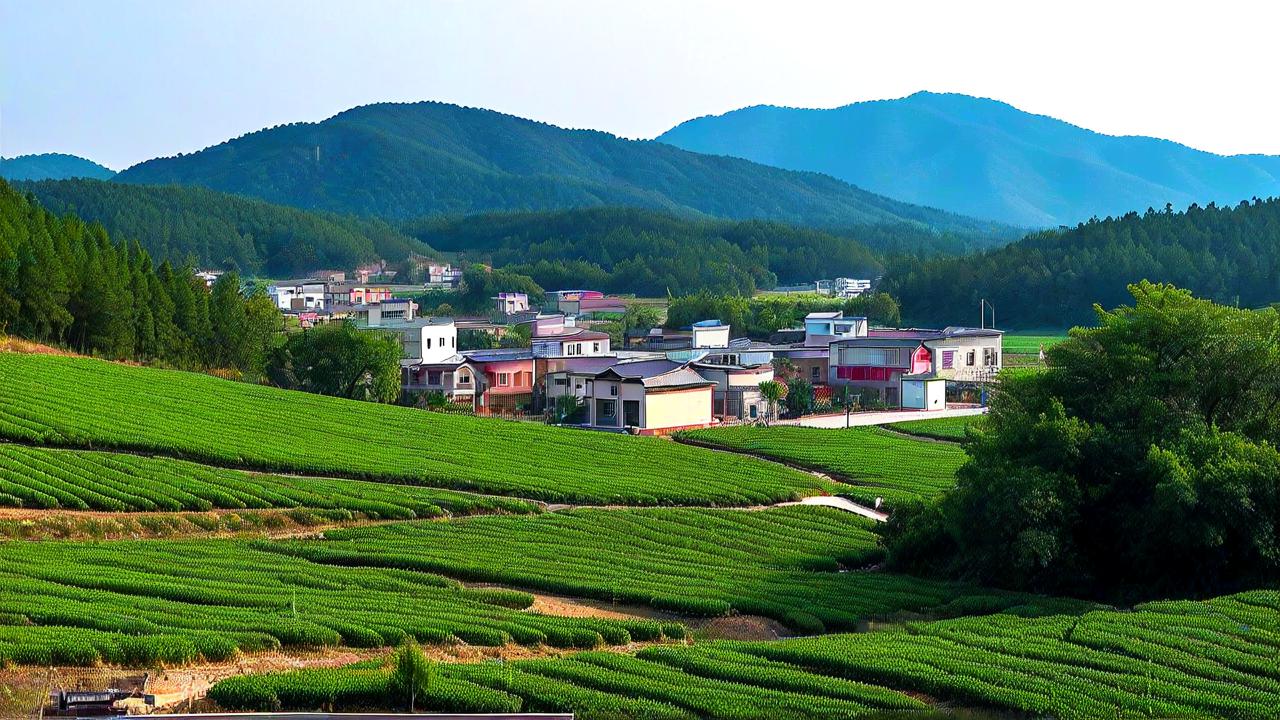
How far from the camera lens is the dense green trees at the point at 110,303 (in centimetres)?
5678

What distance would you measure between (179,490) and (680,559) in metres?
11.6

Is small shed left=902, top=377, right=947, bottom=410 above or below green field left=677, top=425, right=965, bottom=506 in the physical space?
above

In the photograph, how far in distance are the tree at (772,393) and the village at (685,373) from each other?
0.04 metres

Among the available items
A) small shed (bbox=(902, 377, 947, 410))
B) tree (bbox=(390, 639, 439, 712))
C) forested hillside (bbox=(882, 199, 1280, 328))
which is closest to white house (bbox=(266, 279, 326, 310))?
forested hillside (bbox=(882, 199, 1280, 328))

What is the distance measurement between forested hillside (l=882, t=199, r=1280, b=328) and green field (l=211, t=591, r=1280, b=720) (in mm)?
91280

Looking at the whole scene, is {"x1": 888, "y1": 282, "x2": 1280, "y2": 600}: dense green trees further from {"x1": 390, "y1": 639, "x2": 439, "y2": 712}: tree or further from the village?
the village

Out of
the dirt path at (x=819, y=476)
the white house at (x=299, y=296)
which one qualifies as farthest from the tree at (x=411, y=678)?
the white house at (x=299, y=296)

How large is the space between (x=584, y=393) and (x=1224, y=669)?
46.5 metres

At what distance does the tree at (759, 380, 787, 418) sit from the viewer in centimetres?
6688

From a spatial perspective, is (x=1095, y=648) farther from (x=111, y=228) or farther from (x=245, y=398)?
(x=111, y=228)

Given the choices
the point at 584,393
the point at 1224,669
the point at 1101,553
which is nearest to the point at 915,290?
the point at 584,393

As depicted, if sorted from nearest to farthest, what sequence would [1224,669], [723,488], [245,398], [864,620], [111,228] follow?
[1224,669] → [864,620] → [723,488] → [245,398] → [111,228]

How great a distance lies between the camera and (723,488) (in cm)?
4309

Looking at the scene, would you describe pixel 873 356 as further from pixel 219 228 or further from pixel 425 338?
pixel 219 228
